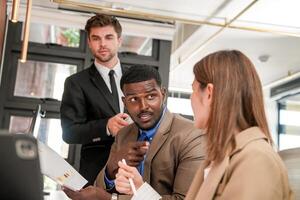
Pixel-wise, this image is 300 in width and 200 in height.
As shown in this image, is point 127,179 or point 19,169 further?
point 127,179

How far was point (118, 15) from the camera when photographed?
389 centimetres

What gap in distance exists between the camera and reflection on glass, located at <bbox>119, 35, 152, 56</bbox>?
14.4 feet

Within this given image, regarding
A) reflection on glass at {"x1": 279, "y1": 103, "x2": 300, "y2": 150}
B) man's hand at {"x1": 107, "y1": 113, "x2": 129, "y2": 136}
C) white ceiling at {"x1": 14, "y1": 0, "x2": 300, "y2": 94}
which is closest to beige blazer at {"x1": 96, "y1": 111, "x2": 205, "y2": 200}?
man's hand at {"x1": 107, "y1": 113, "x2": 129, "y2": 136}

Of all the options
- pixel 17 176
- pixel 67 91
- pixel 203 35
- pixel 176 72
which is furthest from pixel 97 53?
pixel 176 72

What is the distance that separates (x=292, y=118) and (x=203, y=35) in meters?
3.99

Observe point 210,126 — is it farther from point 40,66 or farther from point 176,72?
point 176,72

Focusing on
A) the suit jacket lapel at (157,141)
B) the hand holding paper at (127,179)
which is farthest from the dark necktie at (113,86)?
the hand holding paper at (127,179)

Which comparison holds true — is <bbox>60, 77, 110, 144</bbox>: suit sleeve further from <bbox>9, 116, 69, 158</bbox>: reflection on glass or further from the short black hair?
<bbox>9, 116, 69, 158</bbox>: reflection on glass

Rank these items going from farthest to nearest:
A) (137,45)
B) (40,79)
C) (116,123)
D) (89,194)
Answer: (137,45) < (40,79) < (116,123) < (89,194)

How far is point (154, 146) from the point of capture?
1.46 meters

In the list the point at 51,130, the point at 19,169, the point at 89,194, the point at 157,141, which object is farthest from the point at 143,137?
the point at 51,130

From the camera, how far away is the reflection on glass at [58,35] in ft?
13.7

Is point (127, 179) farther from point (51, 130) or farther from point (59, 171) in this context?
point (51, 130)

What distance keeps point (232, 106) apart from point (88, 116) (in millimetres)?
1109
